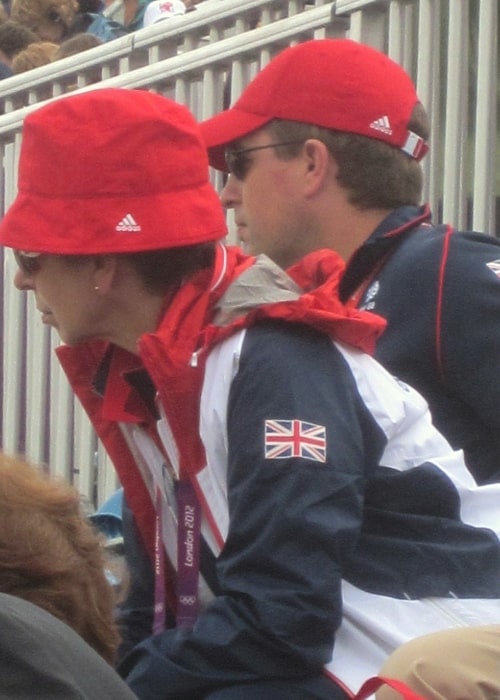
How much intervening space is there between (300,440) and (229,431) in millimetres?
160

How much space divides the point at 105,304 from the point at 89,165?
0.26 meters

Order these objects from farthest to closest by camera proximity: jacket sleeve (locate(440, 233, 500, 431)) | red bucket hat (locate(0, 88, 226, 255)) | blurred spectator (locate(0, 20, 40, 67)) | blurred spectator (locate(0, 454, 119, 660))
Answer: blurred spectator (locate(0, 20, 40, 67)), jacket sleeve (locate(440, 233, 500, 431)), red bucket hat (locate(0, 88, 226, 255)), blurred spectator (locate(0, 454, 119, 660))

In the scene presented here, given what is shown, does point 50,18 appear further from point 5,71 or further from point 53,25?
point 5,71

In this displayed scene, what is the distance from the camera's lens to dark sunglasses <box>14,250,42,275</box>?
2.97 m

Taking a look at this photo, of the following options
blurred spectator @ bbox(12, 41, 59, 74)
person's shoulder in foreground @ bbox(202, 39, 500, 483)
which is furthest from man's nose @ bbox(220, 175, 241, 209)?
blurred spectator @ bbox(12, 41, 59, 74)

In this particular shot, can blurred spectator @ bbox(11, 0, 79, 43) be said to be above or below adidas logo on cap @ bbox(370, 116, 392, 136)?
above

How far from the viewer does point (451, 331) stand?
3189 millimetres

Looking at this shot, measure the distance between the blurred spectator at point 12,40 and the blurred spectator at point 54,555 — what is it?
7410 mm

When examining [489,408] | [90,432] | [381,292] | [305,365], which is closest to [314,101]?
[381,292]

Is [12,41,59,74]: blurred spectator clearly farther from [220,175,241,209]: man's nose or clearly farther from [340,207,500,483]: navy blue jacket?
[340,207,500,483]: navy blue jacket

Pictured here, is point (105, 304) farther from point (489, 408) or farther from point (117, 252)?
point (489, 408)

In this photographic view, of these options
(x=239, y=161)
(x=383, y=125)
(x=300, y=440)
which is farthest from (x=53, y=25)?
(x=300, y=440)

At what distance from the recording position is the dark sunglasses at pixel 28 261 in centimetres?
297

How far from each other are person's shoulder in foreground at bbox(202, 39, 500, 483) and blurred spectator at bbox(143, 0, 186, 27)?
4.19 metres
